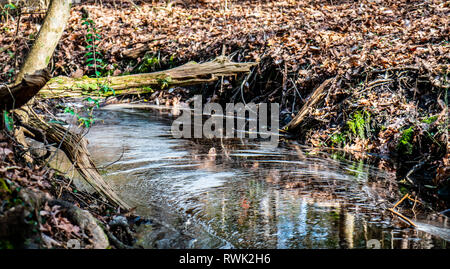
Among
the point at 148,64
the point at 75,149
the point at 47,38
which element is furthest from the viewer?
the point at 148,64

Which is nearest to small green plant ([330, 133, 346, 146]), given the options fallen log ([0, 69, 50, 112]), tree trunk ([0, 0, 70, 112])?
tree trunk ([0, 0, 70, 112])

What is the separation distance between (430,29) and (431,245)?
21.1ft

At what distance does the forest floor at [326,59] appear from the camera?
20.7 ft

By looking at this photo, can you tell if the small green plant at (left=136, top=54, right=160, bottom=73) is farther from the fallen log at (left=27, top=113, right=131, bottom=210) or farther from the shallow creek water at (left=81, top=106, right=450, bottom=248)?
the fallen log at (left=27, top=113, right=131, bottom=210)

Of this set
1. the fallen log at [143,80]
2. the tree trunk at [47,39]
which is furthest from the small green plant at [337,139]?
the tree trunk at [47,39]

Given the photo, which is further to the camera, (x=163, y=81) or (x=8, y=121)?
(x=163, y=81)

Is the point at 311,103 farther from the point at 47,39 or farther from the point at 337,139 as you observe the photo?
the point at 47,39

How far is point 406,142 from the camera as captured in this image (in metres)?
6.36

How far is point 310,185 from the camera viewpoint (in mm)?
5219

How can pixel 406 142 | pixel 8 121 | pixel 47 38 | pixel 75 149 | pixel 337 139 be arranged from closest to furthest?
pixel 8 121, pixel 75 149, pixel 47 38, pixel 406 142, pixel 337 139

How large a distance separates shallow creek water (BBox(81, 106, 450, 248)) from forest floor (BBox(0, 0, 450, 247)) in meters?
0.66

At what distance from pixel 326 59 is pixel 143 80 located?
16.7ft

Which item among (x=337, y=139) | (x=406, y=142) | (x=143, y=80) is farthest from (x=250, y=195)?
(x=337, y=139)

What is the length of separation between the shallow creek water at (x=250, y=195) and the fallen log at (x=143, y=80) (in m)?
0.91
